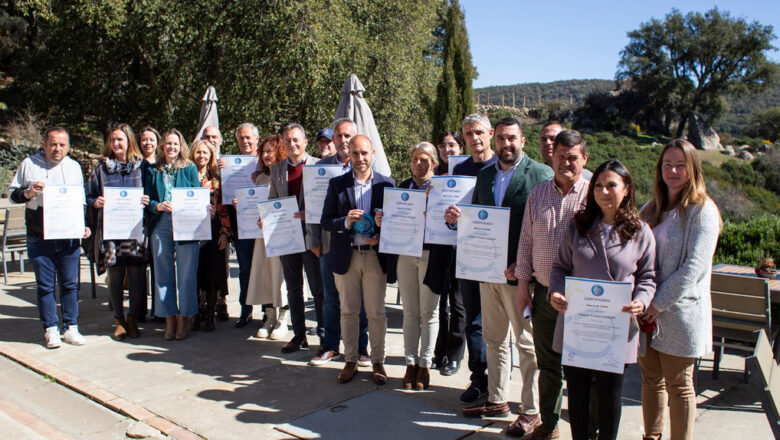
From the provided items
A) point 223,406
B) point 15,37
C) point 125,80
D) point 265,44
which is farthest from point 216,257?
point 15,37

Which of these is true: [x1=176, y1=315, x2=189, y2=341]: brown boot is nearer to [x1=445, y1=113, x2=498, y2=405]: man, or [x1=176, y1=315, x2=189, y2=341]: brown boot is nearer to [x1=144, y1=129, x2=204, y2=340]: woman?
[x1=144, y1=129, x2=204, y2=340]: woman

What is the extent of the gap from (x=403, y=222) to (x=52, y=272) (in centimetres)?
382

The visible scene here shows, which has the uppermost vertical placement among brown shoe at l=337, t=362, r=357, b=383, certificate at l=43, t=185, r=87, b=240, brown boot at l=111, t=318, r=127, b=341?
certificate at l=43, t=185, r=87, b=240

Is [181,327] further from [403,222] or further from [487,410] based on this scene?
[487,410]

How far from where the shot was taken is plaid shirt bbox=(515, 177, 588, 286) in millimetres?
3512

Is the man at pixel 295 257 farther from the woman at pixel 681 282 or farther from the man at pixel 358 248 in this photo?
the woman at pixel 681 282

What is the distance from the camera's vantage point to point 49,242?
5855 mm

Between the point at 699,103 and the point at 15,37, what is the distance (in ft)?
203

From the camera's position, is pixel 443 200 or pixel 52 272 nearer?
pixel 443 200

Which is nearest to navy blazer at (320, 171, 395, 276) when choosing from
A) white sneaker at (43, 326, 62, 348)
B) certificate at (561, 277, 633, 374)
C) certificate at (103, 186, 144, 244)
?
certificate at (561, 277, 633, 374)

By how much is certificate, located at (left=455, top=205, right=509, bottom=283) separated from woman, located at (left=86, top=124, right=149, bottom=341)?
11.9 feet

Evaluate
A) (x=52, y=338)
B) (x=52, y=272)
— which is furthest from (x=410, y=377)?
(x=52, y=272)

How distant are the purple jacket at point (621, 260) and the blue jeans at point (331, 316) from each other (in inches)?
102

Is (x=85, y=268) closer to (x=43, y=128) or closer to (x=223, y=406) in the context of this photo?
(x=223, y=406)
